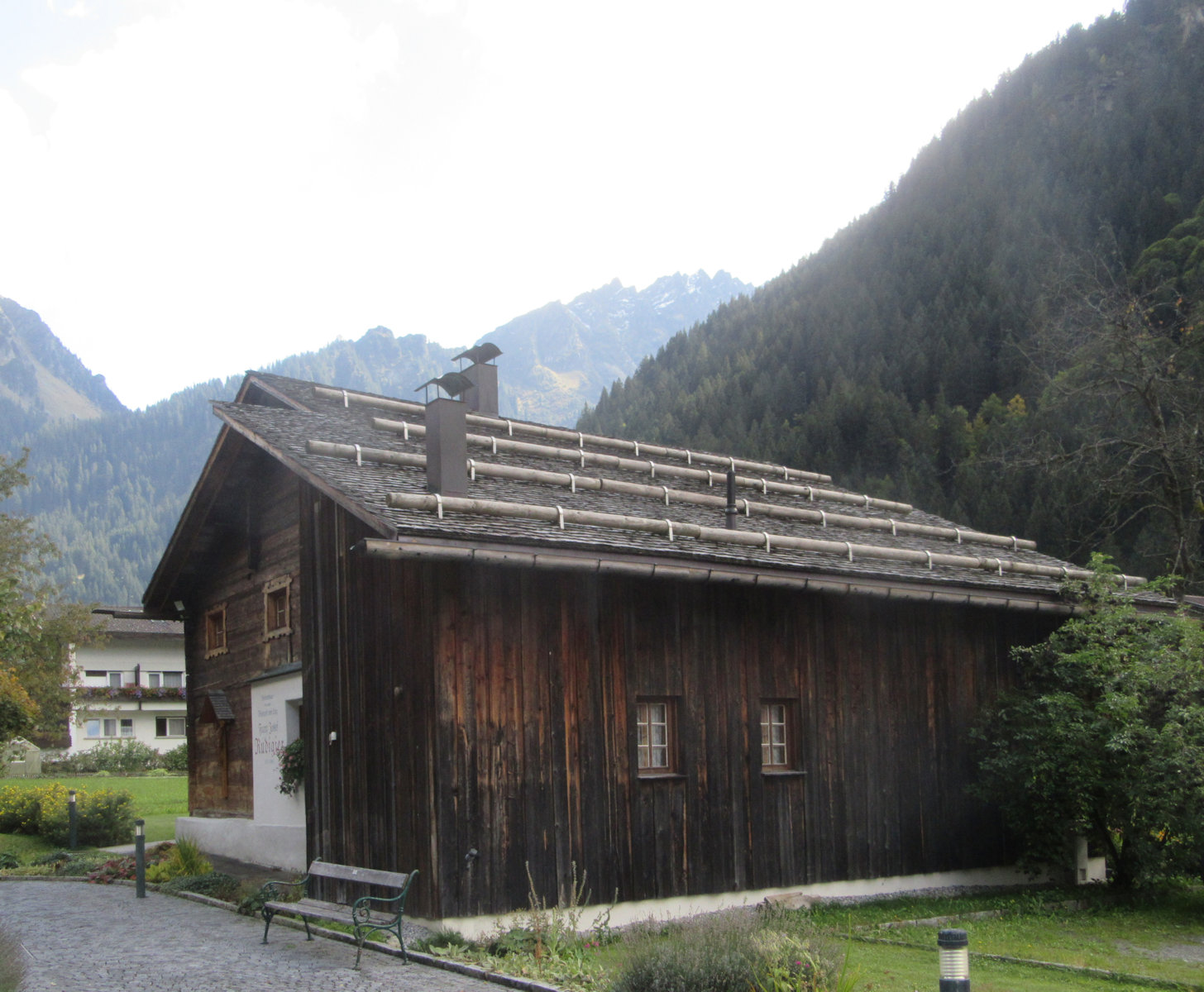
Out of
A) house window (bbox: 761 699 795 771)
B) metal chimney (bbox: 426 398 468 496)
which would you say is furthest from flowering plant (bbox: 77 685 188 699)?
house window (bbox: 761 699 795 771)

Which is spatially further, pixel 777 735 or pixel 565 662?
pixel 777 735

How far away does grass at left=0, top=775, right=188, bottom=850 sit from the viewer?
22219 millimetres

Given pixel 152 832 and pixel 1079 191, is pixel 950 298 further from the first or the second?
pixel 152 832

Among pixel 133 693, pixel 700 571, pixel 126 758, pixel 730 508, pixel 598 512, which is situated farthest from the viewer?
pixel 133 693

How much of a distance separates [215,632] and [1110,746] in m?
13.2

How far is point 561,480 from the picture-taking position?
1485 centimetres

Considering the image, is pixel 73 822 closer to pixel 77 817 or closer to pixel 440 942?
pixel 77 817

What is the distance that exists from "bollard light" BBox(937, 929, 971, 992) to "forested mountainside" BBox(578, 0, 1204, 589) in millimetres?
43285

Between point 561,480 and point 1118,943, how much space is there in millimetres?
8240

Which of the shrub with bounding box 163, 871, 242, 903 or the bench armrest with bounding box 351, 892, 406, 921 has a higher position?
the bench armrest with bounding box 351, 892, 406, 921

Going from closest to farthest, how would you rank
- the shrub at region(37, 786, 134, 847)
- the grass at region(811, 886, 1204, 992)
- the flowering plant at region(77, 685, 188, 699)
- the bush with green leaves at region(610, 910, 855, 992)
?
1. the bush with green leaves at region(610, 910, 855, 992)
2. the grass at region(811, 886, 1204, 992)
3. the shrub at region(37, 786, 134, 847)
4. the flowering plant at region(77, 685, 188, 699)

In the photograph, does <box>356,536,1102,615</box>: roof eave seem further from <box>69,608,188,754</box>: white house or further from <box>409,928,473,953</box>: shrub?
<box>69,608,188,754</box>: white house

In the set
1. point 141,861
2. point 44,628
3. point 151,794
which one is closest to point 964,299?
point 151,794

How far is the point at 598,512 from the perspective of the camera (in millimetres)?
13469
